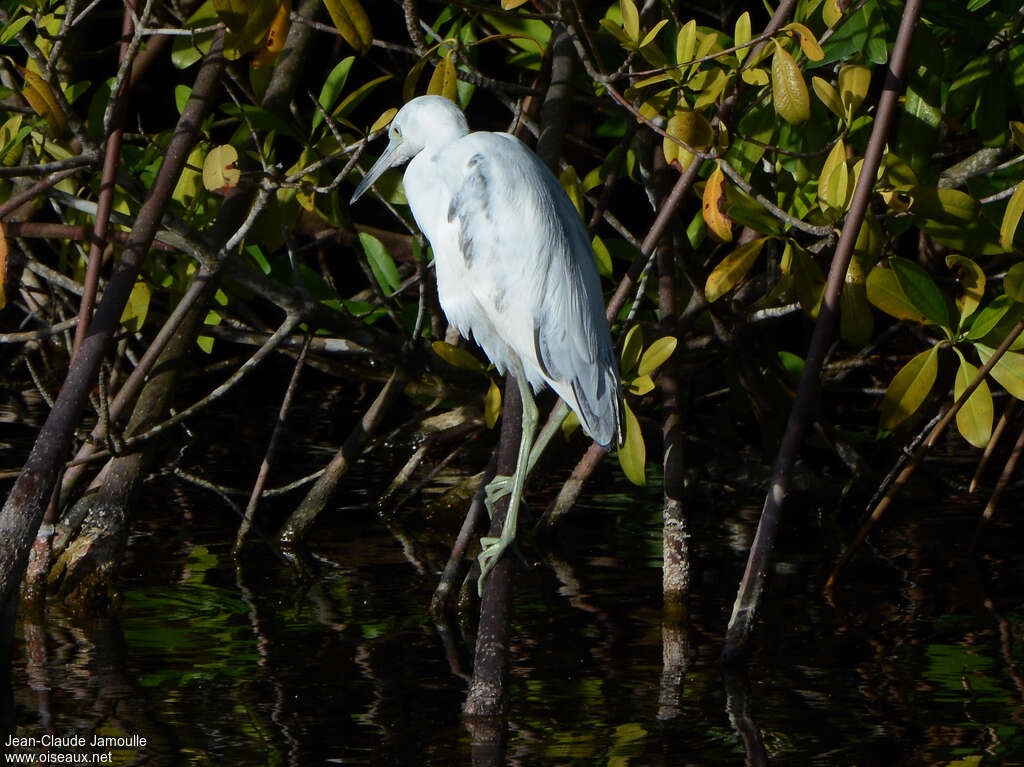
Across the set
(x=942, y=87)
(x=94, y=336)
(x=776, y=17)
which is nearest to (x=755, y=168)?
(x=942, y=87)

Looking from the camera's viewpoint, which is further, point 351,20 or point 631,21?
point 631,21

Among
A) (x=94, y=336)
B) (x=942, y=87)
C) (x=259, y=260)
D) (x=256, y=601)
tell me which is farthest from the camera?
(x=259, y=260)

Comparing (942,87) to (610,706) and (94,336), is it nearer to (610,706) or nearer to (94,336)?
(610,706)

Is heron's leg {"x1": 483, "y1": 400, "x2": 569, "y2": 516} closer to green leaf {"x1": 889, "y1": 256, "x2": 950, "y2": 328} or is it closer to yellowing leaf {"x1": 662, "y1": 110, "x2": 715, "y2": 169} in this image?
yellowing leaf {"x1": 662, "y1": 110, "x2": 715, "y2": 169}

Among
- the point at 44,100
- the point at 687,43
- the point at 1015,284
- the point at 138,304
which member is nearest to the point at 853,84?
the point at 687,43

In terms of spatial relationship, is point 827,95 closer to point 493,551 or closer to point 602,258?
point 602,258

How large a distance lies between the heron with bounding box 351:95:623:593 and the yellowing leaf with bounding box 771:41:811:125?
0.68m

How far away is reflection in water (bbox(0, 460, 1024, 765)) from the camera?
9.21 feet

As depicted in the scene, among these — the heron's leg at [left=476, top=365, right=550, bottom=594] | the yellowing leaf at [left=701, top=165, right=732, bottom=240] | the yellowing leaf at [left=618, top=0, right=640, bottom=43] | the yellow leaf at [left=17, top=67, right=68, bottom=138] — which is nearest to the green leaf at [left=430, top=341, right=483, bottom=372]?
the heron's leg at [left=476, top=365, right=550, bottom=594]

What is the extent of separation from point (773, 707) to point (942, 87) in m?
1.74

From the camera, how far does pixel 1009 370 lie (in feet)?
9.78

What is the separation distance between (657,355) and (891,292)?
0.58 meters

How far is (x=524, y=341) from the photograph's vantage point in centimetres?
310

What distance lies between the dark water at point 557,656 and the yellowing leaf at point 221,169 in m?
1.23
